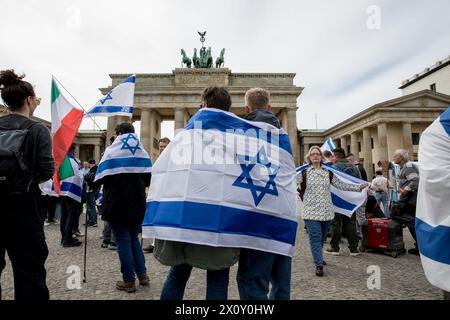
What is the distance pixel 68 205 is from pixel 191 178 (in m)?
5.91

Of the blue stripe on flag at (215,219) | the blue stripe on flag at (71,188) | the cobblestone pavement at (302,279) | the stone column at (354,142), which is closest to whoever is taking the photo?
the blue stripe on flag at (215,219)

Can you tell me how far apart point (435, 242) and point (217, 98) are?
2.16 metres

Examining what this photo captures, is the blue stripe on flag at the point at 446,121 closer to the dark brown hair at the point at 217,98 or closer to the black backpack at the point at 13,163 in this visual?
the dark brown hair at the point at 217,98

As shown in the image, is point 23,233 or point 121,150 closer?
point 23,233

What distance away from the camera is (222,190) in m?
2.16

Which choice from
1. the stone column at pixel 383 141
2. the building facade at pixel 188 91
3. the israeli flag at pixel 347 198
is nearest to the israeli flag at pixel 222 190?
the israeli flag at pixel 347 198

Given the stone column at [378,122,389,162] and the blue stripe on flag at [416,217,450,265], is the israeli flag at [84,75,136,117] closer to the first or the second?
the blue stripe on flag at [416,217,450,265]

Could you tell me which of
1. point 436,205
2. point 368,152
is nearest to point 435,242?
point 436,205

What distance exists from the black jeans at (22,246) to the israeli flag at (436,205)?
3258mm

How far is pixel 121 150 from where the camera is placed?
4.03 m

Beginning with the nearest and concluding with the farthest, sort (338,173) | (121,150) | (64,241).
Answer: (121,150) < (338,173) < (64,241)

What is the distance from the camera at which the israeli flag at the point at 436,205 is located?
2355 mm
